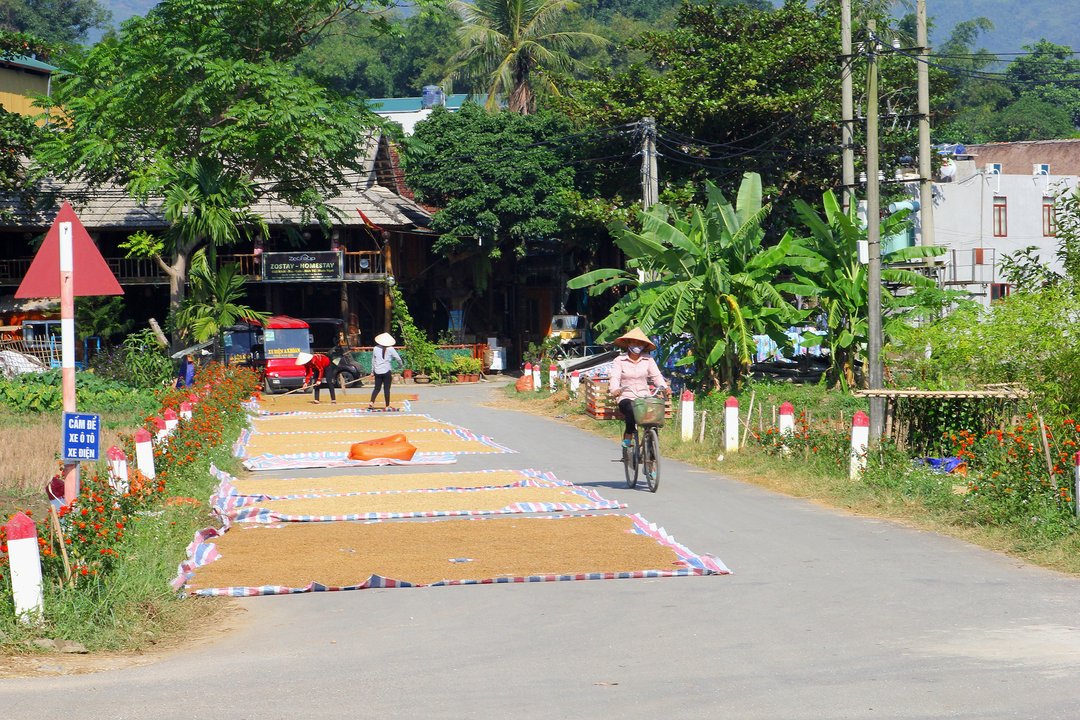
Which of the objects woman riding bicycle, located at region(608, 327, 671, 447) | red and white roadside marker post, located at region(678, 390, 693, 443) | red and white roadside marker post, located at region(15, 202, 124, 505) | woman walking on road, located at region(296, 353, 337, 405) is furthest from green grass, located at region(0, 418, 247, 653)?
woman walking on road, located at region(296, 353, 337, 405)

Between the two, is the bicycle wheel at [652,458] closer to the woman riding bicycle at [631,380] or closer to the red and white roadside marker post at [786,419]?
the woman riding bicycle at [631,380]

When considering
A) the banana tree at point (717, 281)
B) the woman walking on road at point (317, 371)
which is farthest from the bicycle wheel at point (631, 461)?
the woman walking on road at point (317, 371)

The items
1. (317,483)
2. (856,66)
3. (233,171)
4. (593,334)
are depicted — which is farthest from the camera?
(593,334)

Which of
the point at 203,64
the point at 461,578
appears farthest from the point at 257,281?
the point at 461,578

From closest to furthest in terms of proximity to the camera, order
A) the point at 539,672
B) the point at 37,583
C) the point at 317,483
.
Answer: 1. the point at 539,672
2. the point at 37,583
3. the point at 317,483

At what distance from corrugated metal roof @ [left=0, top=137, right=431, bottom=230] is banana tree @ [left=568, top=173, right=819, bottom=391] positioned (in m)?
18.6

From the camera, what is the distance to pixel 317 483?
1650cm

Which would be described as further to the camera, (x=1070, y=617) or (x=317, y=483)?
(x=317, y=483)

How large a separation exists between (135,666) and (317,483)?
8771 mm

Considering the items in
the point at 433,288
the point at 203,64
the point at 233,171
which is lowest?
the point at 433,288

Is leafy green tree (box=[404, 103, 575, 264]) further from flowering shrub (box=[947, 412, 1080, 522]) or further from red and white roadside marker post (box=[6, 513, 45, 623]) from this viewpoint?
red and white roadside marker post (box=[6, 513, 45, 623])

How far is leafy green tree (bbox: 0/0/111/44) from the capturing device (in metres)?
77.8

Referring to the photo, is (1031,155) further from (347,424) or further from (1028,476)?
(1028,476)

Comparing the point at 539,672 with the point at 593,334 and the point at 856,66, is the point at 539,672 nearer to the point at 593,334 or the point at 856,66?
the point at 856,66
